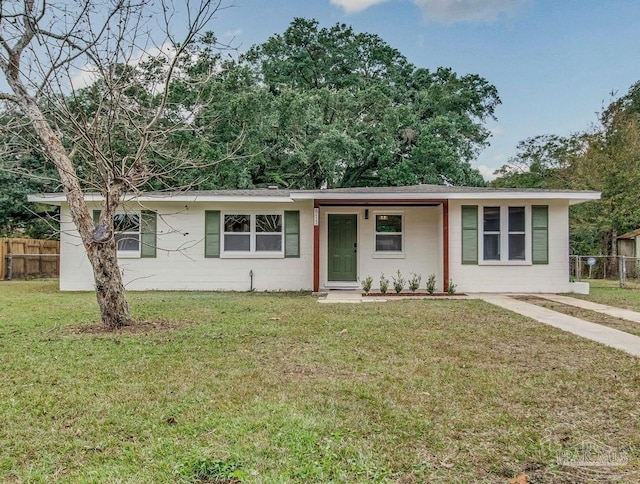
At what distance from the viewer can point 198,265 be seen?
1258 centimetres

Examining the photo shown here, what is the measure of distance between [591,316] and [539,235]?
444cm

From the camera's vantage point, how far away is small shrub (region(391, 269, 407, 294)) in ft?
37.1

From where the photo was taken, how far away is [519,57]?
54.2 feet

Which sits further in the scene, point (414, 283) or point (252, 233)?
point (252, 233)

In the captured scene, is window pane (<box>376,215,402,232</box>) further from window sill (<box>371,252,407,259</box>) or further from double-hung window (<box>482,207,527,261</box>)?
double-hung window (<box>482,207,527,261</box>)

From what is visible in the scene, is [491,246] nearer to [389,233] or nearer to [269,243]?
[389,233]

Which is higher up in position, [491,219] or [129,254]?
[491,219]

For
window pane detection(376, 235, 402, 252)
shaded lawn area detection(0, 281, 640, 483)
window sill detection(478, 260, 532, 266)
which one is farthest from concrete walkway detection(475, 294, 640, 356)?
window pane detection(376, 235, 402, 252)

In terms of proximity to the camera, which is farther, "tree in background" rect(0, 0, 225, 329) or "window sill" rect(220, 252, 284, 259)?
"window sill" rect(220, 252, 284, 259)

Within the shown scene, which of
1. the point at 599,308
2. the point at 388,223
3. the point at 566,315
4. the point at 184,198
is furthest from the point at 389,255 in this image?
the point at 184,198

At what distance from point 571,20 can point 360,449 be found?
15.4 metres

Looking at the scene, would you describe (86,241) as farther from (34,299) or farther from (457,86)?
(457,86)

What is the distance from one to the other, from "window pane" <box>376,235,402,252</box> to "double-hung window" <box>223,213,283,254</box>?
2.73m

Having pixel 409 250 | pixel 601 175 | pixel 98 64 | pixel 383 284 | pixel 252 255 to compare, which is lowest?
pixel 383 284
